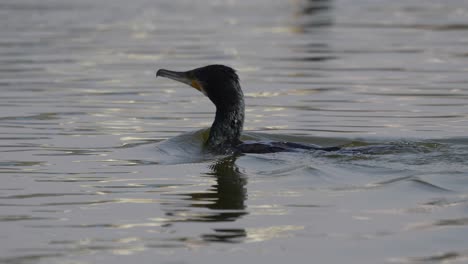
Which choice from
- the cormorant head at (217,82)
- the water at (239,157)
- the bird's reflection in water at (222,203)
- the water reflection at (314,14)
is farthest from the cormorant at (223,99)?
the water reflection at (314,14)

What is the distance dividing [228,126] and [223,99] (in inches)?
11.9

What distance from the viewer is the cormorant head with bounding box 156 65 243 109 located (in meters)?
12.3

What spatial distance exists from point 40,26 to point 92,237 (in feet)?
69.6

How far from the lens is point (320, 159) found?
1101 cm

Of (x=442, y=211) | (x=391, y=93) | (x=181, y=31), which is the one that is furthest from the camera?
(x=181, y=31)

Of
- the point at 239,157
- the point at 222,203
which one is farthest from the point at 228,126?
the point at 222,203

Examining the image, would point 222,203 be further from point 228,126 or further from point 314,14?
point 314,14

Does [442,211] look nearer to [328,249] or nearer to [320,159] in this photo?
[328,249]

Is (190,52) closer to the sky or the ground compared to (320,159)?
closer to the sky

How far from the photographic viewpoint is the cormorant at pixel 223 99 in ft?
40.3

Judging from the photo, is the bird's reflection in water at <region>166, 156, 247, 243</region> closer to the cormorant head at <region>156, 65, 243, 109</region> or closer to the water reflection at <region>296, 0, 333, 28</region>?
the cormorant head at <region>156, 65, 243, 109</region>

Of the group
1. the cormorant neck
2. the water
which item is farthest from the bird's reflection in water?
the cormorant neck

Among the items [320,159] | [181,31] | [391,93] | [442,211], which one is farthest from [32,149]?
[181,31]

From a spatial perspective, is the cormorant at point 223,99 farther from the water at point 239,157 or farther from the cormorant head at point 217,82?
the water at point 239,157
